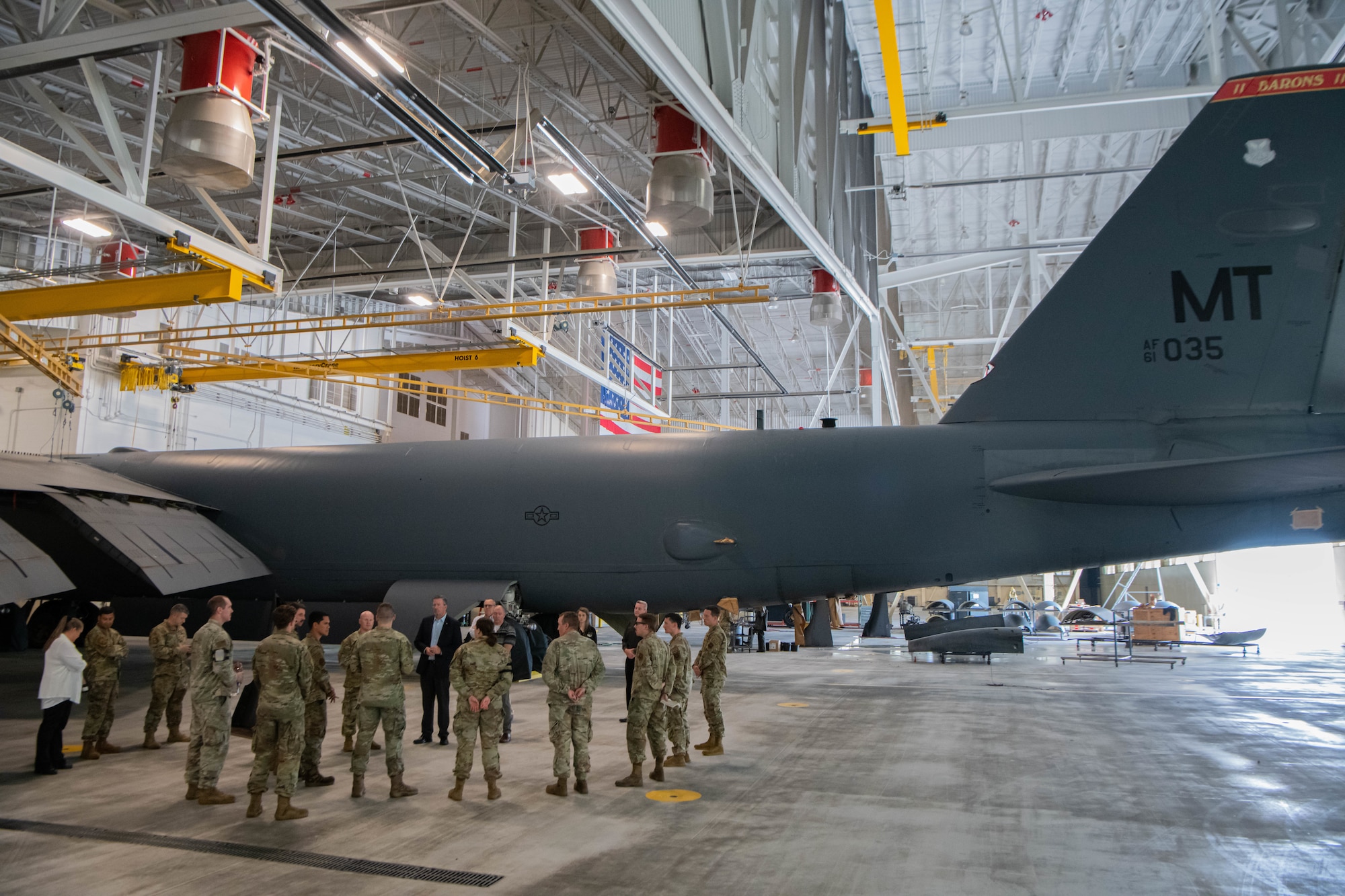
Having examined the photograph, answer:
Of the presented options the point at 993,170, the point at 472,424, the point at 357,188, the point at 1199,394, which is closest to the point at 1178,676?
the point at 1199,394

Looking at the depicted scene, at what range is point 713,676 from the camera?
793 centimetres

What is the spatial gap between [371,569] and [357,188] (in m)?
13.6

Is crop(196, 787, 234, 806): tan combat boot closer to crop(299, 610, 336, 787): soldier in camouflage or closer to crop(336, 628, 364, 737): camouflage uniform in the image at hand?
crop(299, 610, 336, 787): soldier in camouflage

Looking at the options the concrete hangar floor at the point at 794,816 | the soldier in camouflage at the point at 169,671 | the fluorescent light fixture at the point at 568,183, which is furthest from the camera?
the fluorescent light fixture at the point at 568,183

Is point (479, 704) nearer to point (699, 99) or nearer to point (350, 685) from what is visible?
point (350, 685)

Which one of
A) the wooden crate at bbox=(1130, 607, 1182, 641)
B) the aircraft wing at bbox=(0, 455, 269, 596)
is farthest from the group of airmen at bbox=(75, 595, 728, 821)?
the wooden crate at bbox=(1130, 607, 1182, 641)

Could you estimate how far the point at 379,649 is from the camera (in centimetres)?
623

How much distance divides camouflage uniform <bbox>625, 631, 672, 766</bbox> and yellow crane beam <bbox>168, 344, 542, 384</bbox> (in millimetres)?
18911

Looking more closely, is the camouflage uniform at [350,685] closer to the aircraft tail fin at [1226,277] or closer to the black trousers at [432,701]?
the black trousers at [432,701]

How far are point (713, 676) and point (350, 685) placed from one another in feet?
10.1

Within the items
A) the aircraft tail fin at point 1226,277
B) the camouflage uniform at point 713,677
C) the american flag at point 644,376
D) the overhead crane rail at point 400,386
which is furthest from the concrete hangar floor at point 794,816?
the american flag at point 644,376

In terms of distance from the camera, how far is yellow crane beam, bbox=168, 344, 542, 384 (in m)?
25.4

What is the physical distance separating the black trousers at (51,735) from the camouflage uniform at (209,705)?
1.35 m

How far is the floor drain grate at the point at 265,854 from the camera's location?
179 inches
